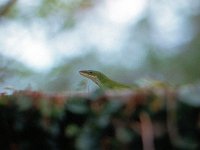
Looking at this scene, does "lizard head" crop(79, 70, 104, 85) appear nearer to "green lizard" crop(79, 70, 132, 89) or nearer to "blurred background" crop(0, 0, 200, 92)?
"green lizard" crop(79, 70, 132, 89)

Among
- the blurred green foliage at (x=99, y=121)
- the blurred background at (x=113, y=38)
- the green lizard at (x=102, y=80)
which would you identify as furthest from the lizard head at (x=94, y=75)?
the blurred background at (x=113, y=38)

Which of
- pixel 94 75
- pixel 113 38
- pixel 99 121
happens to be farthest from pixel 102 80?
pixel 113 38

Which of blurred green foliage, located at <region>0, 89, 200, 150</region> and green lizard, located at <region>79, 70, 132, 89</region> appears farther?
green lizard, located at <region>79, 70, 132, 89</region>

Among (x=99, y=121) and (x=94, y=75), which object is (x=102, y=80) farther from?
(x=99, y=121)

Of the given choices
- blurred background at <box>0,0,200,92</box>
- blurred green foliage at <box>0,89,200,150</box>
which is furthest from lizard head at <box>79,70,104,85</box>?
blurred background at <box>0,0,200,92</box>

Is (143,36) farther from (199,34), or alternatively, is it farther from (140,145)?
(140,145)

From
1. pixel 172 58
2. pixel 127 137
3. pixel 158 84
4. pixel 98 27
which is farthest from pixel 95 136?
pixel 98 27

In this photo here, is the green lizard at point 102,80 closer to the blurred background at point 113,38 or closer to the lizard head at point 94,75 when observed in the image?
the lizard head at point 94,75
